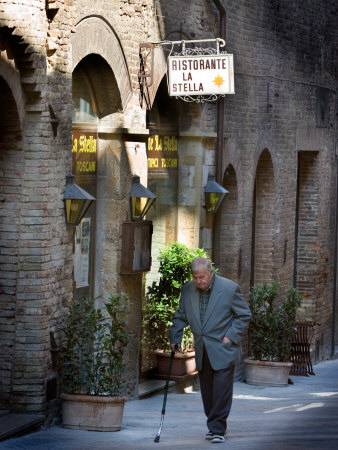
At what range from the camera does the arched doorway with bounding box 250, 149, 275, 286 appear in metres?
18.1

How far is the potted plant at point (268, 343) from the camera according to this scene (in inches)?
615

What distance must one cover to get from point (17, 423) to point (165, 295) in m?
4.76

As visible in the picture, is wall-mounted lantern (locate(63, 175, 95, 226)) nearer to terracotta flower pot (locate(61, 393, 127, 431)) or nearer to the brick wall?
the brick wall

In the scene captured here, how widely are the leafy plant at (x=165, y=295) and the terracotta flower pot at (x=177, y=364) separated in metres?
0.17

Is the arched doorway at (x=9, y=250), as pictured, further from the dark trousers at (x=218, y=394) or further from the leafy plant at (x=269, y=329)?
the leafy plant at (x=269, y=329)

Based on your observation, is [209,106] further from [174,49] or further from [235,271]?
[235,271]

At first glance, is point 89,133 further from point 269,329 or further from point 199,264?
point 269,329

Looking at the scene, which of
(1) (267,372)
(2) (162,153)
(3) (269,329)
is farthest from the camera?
(3) (269,329)

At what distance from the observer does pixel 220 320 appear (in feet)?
31.9

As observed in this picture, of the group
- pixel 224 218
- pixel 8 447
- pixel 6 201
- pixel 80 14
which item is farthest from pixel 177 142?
pixel 8 447

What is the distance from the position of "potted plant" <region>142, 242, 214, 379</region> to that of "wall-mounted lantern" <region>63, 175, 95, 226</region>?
358 cm

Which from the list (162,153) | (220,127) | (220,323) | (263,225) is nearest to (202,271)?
(220,323)

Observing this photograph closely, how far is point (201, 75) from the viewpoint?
42.5ft

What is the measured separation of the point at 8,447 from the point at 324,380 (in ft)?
29.3
